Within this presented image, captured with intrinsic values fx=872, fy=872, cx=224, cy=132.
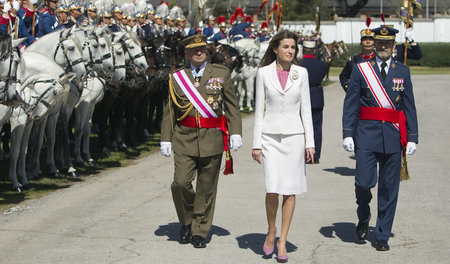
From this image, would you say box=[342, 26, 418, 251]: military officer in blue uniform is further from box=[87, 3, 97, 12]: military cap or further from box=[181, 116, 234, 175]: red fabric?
box=[87, 3, 97, 12]: military cap

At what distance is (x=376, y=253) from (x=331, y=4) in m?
75.4

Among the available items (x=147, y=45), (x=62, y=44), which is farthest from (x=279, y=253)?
(x=147, y=45)

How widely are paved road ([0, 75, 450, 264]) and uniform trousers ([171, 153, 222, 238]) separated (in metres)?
0.26

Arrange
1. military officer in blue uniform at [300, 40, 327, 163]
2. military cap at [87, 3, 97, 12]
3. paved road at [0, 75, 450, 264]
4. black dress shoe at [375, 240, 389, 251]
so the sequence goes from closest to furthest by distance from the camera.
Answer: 1. paved road at [0, 75, 450, 264]
2. black dress shoe at [375, 240, 389, 251]
3. military officer in blue uniform at [300, 40, 327, 163]
4. military cap at [87, 3, 97, 12]

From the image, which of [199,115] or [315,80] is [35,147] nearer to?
[315,80]

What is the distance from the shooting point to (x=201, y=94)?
809 centimetres

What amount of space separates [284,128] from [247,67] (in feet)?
57.1

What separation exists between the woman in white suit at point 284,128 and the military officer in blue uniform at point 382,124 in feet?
2.24

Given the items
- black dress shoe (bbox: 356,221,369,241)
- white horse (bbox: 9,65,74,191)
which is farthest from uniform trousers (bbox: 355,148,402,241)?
white horse (bbox: 9,65,74,191)

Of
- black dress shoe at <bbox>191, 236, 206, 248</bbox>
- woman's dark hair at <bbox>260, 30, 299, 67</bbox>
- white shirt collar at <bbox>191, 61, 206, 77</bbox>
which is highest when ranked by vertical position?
woman's dark hair at <bbox>260, 30, 299, 67</bbox>

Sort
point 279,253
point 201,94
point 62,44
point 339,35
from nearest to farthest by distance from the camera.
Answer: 1. point 279,253
2. point 201,94
3. point 62,44
4. point 339,35

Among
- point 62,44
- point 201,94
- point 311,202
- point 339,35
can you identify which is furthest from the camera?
point 339,35

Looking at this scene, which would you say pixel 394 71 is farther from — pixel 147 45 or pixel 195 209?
pixel 147 45

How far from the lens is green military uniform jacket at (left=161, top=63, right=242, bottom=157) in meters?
8.05
